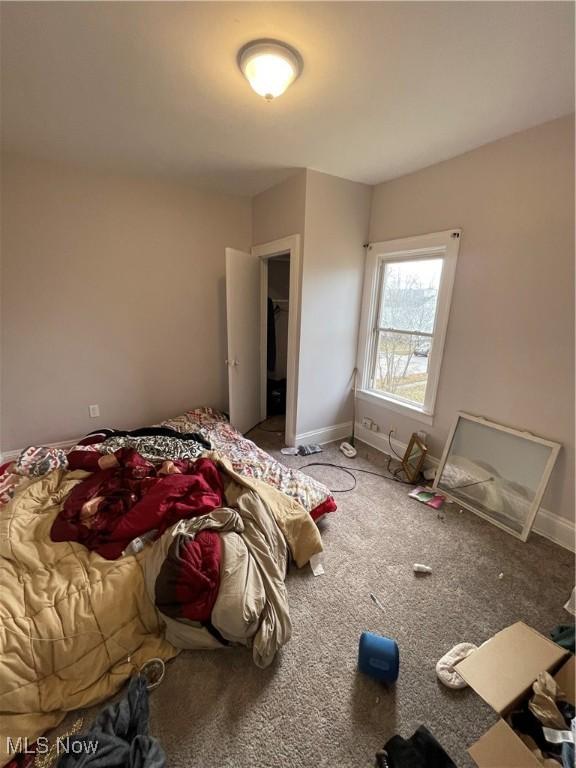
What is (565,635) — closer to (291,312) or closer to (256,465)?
(256,465)

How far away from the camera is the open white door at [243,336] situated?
121 inches

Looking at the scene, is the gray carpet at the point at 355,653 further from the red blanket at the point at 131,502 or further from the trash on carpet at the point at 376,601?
the red blanket at the point at 131,502

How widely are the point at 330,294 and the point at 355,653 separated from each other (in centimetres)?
268

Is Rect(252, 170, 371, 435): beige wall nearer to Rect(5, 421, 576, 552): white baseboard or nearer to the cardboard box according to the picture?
Rect(5, 421, 576, 552): white baseboard

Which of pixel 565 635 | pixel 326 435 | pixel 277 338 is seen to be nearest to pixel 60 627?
pixel 565 635

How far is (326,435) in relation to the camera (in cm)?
343

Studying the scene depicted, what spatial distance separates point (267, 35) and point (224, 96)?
1.57ft

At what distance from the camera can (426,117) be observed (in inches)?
74.1

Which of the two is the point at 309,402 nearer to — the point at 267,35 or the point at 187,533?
the point at 187,533

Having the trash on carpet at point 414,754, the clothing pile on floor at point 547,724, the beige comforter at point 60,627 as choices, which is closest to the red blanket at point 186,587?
the beige comforter at point 60,627

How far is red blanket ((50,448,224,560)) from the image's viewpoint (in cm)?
160

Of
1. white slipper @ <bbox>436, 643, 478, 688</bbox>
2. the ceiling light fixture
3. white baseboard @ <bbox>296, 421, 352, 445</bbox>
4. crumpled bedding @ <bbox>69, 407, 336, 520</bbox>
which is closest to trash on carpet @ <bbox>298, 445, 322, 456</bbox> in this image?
white baseboard @ <bbox>296, 421, 352, 445</bbox>

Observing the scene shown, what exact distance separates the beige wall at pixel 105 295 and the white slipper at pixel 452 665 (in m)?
3.04

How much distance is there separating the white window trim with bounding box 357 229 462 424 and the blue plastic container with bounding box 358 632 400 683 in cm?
191
